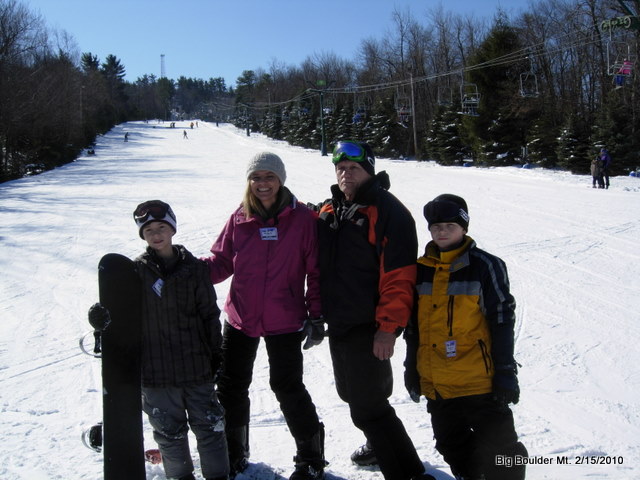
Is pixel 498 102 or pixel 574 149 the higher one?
pixel 498 102

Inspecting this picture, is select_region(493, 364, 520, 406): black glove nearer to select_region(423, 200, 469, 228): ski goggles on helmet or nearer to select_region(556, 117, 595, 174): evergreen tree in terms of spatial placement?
select_region(423, 200, 469, 228): ski goggles on helmet

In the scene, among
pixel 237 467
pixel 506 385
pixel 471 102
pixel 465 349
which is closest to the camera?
pixel 506 385

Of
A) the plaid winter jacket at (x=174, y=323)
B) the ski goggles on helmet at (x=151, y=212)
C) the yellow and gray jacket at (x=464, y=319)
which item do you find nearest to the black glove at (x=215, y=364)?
the plaid winter jacket at (x=174, y=323)

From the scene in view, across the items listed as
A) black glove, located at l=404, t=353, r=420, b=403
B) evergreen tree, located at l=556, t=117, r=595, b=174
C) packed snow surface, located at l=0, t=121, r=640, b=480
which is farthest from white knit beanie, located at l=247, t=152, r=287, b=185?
evergreen tree, located at l=556, t=117, r=595, b=174

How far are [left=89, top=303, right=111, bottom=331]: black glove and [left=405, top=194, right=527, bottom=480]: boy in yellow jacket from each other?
4.81 ft

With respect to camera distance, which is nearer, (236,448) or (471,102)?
(236,448)

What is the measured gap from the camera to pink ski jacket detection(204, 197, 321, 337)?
96.7 inches

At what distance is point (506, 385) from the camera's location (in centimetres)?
214

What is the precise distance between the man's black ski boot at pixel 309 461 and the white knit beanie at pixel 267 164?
1.39 meters

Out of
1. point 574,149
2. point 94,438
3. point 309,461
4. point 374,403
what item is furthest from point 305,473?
point 574,149

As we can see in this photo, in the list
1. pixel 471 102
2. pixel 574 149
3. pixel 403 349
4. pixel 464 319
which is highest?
pixel 471 102

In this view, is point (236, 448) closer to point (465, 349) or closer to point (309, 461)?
point (309, 461)

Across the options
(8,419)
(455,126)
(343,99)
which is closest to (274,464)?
(8,419)

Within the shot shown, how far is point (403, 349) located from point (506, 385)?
93.1 inches
